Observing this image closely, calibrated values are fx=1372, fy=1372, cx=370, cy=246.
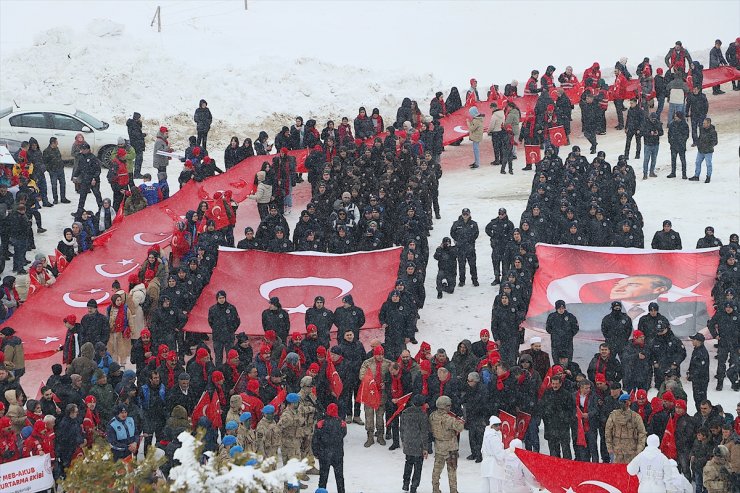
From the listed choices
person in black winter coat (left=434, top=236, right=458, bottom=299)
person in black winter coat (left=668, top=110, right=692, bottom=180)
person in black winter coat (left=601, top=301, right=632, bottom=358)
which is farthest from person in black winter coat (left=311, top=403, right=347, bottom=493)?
person in black winter coat (left=668, top=110, right=692, bottom=180)

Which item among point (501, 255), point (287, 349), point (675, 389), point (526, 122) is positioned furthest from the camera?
point (526, 122)

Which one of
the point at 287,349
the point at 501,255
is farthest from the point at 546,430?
the point at 501,255

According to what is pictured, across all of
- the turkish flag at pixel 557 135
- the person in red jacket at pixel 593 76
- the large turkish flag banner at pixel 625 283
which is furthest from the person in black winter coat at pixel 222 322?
the person in red jacket at pixel 593 76

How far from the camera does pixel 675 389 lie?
16.2 metres

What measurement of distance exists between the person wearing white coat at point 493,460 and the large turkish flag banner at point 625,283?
13.7 ft

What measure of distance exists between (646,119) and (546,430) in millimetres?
11964

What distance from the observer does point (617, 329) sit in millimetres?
18672

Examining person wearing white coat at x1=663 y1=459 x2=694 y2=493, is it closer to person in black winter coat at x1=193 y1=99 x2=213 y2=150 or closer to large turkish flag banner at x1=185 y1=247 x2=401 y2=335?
large turkish flag banner at x1=185 y1=247 x2=401 y2=335

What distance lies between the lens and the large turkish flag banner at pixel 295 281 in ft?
66.4

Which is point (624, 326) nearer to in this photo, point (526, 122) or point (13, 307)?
point (13, 307)

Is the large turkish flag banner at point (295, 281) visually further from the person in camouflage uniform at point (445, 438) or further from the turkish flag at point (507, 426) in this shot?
the person in camouflage uniform at point (445, 438)

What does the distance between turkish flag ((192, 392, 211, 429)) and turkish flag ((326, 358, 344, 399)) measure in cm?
158

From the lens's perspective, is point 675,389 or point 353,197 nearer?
point 675,389

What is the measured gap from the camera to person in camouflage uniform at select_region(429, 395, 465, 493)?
15.9 metres
